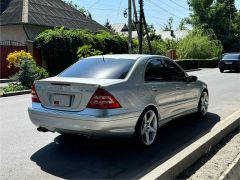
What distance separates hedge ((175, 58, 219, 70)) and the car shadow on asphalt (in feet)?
83.0

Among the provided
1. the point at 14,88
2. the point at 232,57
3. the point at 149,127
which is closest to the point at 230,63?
the point at 232,57

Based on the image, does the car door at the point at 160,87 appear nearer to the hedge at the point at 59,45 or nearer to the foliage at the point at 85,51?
the foliage at the point at 85,51

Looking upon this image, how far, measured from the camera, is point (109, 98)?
5.66 metres

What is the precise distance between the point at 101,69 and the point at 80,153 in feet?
4.50

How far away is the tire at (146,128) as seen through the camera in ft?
20.3

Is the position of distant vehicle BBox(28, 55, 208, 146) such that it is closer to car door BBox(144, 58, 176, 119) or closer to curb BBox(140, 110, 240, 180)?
car door BBox(144, 58, 176, 119)

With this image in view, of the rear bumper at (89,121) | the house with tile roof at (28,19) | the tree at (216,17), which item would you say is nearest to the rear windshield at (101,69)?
the rear bumper at (89,121)

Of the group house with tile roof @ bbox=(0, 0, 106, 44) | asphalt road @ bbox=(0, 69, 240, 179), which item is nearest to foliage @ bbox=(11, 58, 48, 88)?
asphalt road @ bbox=(0, 69, 240, 179)

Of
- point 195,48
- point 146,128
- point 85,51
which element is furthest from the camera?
point 195,48

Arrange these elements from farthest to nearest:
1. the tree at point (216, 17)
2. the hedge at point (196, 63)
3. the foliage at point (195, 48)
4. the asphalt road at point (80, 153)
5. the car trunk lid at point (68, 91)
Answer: the tree at point (216, 17) < the foliage at point (195, 48) < the hedge at point (196, 63) < the car trunk lid at point (68, 91) < the asphalt road at point (80, 153)

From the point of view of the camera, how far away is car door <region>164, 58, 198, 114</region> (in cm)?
754

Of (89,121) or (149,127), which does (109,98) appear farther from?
(149,127)

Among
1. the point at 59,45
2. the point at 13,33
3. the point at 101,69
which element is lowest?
the point at 101,69

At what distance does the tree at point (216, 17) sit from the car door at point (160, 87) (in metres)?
64.1
